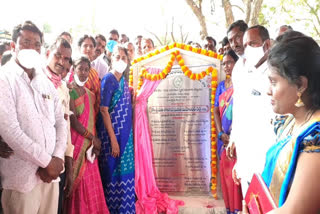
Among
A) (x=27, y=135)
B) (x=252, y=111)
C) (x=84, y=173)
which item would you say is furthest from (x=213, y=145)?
(x=27, y=135)

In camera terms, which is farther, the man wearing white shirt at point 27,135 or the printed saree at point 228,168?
the printed saree at point 228,168

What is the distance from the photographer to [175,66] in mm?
3855

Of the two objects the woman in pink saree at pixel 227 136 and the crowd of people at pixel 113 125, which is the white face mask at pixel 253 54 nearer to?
the crowd of people at pixel 113 125

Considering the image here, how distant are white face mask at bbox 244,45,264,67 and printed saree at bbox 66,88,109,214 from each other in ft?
5.25

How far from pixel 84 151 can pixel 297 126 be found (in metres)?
2.17

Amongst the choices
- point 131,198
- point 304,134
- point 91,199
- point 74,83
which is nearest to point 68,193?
point 91,199

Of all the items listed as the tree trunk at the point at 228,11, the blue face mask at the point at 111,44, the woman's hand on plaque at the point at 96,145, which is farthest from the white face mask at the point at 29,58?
the tree trunk at the point at 228,11

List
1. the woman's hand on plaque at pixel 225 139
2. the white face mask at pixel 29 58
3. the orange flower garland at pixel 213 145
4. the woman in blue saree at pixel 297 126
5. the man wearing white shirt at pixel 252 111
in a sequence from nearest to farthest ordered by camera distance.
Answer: the woman in blue saree at pixel 297 126, the white face mask at pixel 29 58, the man wearing white shirt at pixel 252 111, the woman's hand on plaque at pixel 225 139, the orange flower garland at pixel 213 145

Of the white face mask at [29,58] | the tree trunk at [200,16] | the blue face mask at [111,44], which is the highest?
the tree trunk at [200,16]

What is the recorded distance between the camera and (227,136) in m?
3.33

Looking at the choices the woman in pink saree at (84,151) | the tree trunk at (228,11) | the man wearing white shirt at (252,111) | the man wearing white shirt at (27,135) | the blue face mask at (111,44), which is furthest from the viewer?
the tree trunk at (228,11)

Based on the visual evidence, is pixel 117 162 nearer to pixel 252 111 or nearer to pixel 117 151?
pixel 117 151

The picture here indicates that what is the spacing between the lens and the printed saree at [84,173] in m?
2.92

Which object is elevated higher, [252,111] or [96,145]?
[252,111]
